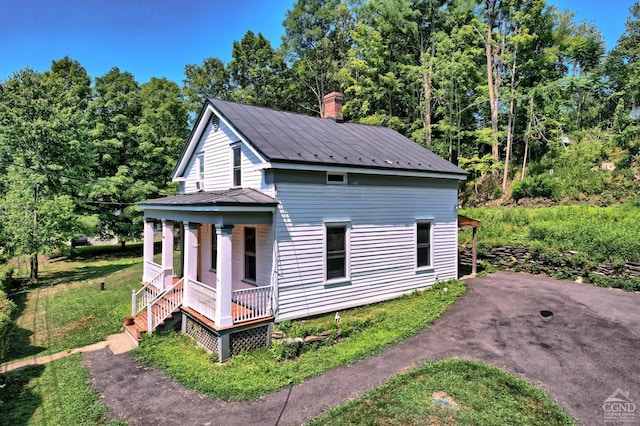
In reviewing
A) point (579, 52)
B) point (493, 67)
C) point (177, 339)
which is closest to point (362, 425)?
point (177, 339)

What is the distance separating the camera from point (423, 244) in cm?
1302

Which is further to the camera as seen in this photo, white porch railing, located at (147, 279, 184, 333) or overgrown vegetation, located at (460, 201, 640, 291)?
overgrown vegetation, located at (460, 201, 640, 291)

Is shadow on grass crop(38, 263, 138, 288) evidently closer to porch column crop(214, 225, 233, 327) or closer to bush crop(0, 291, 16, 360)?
bush crop(0, 291, 16, 360)

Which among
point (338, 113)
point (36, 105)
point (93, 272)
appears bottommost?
point (93, 272)

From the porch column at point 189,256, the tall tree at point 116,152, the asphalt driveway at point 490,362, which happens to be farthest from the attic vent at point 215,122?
the tall tree at point 116,152

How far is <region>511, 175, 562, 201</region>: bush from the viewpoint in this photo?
19453 millimetres

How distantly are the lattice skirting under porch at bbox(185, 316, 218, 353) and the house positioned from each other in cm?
6

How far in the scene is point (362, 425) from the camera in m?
5.81

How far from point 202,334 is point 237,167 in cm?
507

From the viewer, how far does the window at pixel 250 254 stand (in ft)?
35.7

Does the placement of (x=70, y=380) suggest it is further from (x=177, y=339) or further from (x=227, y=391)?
(x=227, y=391)

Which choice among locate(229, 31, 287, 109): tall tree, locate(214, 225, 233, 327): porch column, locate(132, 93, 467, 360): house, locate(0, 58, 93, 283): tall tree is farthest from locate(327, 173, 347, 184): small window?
locate(229, 31, 287, 109): tall tree

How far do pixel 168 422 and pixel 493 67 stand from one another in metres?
30.6

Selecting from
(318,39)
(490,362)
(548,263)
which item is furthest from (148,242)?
(318,39)
